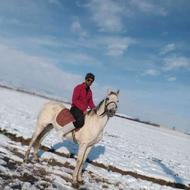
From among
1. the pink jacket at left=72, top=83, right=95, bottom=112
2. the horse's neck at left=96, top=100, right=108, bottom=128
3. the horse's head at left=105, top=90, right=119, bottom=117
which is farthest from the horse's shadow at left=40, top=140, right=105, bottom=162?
the horse's head at left=105, top=90, right=119, bottom=117

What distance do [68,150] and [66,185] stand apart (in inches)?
200

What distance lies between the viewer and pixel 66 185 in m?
8.82

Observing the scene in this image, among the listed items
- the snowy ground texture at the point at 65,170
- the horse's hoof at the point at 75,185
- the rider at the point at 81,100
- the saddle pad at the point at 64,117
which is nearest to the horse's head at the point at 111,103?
the rider at the point at 81,100

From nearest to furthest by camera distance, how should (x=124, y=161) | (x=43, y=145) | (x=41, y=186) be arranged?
(x=41, y=186), (x=43, y=145), (x=124, y=161)

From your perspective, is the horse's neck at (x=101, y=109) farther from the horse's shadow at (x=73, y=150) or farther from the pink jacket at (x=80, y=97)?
the horse's shadow at (x=73, y=150)

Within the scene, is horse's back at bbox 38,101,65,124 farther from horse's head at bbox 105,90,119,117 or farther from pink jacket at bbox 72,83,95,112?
horse's head at bbox 105,90,119,117

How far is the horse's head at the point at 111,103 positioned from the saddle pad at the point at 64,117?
1543 millimetres

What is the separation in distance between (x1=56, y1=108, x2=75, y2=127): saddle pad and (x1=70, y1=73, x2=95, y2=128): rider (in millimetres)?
166

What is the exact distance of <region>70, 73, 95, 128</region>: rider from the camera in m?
9.91

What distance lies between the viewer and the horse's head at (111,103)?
29.3 ft

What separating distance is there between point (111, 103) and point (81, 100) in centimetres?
148

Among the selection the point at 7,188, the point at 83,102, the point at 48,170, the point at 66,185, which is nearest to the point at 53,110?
the point at 83,102

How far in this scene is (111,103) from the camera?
896 cm

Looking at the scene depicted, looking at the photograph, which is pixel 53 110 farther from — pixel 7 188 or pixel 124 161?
pixel 124 161
